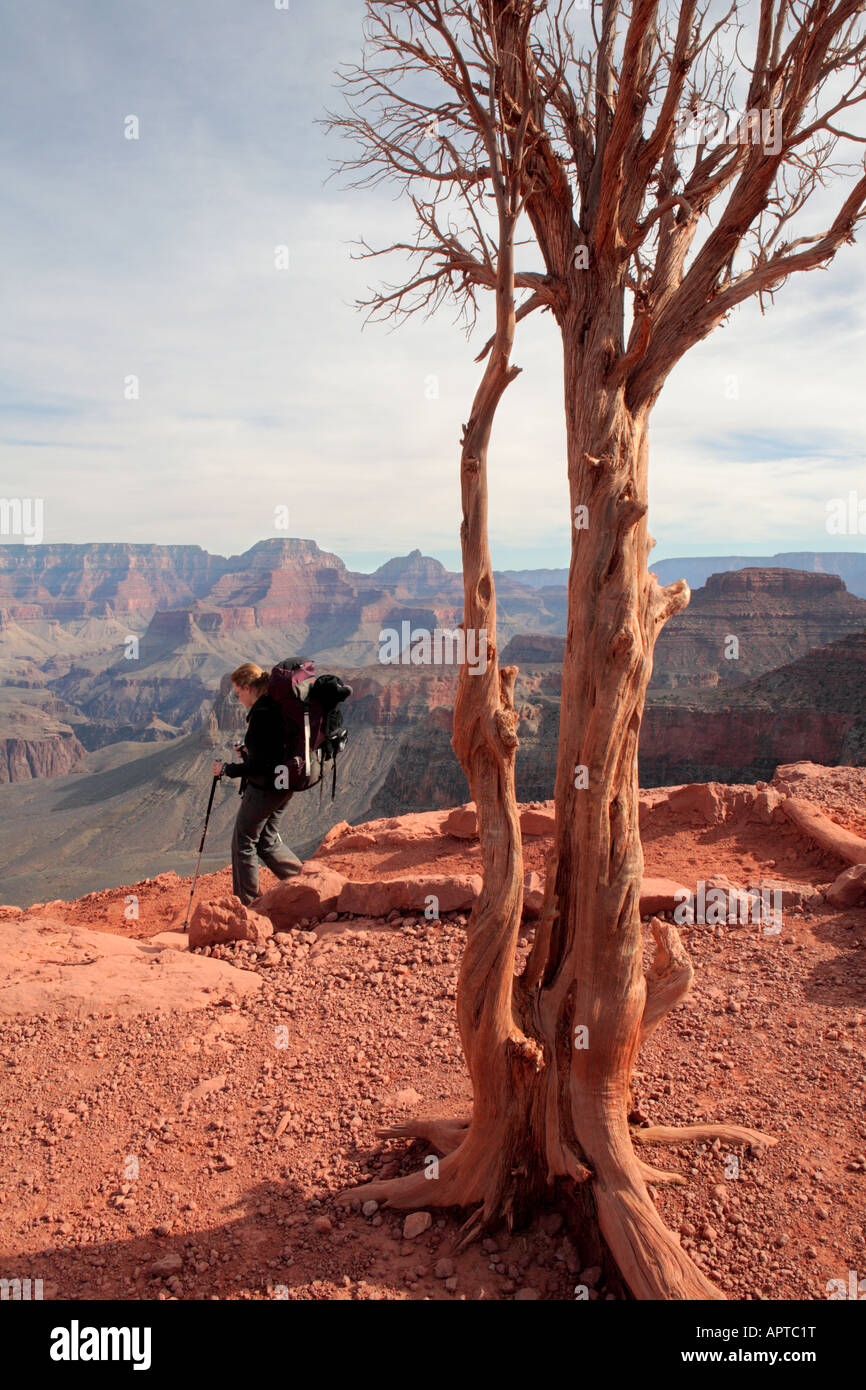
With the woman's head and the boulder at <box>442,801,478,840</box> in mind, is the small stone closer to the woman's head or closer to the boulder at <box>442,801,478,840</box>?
the woman's head

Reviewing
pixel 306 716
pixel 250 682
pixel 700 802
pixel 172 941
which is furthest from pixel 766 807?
pixel 172 941

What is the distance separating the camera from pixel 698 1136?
3980mm

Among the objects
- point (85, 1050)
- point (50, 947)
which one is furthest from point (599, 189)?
point (50, 947)

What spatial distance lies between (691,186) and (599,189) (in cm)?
61

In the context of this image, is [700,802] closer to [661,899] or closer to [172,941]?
[661,899]

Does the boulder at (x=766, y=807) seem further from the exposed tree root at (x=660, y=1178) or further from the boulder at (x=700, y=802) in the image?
the exposed tree root at (x=660, y=1178)

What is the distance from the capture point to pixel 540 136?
3.36 metres

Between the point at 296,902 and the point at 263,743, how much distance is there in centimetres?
154

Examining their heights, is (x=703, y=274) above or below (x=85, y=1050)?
above

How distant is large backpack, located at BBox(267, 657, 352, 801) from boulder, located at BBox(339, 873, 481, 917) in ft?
3.55

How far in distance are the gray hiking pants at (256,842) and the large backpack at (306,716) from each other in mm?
421

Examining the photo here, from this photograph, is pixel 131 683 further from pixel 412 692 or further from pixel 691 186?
pixel 691 186

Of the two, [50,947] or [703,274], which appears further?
[50,947]

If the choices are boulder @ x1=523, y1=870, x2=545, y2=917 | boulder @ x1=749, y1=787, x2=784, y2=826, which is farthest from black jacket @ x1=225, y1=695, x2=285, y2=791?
boulder @ x1=749, y1=787, x2=784, y2=826
